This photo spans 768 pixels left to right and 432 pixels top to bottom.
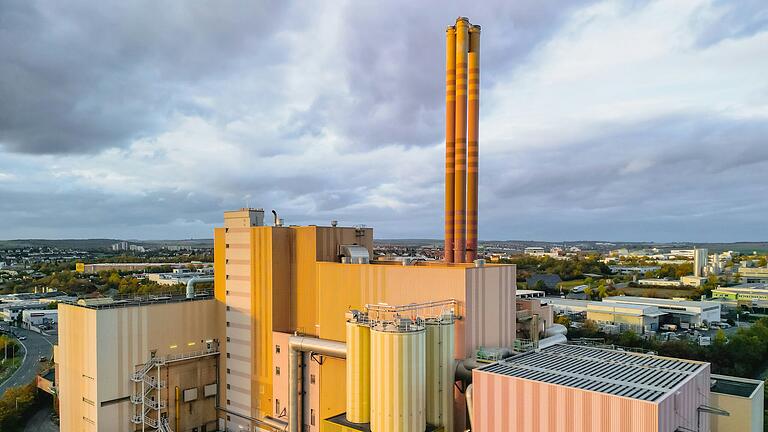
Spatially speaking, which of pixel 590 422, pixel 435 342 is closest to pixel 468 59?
pixel 435 342

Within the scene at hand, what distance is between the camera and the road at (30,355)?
58.7 meters

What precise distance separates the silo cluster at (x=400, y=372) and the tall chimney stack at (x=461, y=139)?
10139 millimetres

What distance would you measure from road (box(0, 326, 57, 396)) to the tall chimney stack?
52.5m

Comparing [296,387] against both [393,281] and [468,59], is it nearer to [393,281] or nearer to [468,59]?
[393,281]

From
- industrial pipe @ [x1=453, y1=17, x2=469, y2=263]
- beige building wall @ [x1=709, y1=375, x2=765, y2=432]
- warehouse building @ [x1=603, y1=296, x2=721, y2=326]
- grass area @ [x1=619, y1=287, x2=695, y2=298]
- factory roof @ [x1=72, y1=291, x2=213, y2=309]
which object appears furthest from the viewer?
grass area @ [x1=619, y1=287, x2=695, y2=298]

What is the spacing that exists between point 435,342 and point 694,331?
7984 cm

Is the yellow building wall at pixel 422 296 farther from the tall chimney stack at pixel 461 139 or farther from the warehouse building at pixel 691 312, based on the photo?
the warehouse building at pixel 691 312

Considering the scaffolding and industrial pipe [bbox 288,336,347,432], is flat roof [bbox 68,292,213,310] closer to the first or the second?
the scaffolding

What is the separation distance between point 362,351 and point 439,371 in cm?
413

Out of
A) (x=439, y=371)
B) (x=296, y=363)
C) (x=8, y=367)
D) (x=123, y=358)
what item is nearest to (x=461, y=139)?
(x=439, y=371)

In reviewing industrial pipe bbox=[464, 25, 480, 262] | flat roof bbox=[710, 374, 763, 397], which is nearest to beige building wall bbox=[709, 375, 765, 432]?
flat roof bbox=[710, 374, 763, 397]

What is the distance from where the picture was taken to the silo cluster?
2412cm

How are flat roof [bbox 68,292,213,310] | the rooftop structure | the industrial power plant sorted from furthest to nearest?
flat roof [bbox 68,292,213,310], the industrial power plant, the rooftop structure

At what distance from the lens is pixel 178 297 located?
3969 cm
